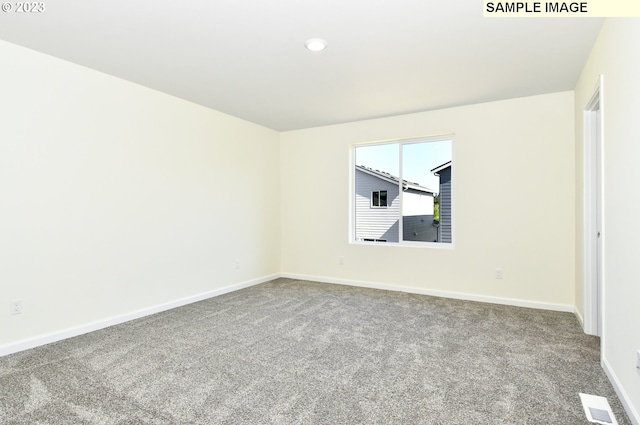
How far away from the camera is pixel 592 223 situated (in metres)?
2.94

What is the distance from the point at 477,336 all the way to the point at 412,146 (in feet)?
8.88

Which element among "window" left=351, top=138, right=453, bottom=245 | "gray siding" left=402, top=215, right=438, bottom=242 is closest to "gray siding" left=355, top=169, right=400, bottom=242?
"window" left=351, top=138, right=453, bottom=245

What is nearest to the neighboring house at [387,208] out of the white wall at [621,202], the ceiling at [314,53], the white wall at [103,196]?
the ceiling at [314,53]

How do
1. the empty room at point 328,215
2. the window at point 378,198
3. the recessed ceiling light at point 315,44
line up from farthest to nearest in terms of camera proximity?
the window at point 378,198 → the recessed ceiling light at point 315,44 → the empty room at point 328,215

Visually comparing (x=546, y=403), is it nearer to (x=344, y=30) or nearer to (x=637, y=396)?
(x=637, y=396)

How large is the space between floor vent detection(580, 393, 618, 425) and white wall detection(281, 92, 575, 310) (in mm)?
2045

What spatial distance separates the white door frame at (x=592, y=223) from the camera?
2885 mm

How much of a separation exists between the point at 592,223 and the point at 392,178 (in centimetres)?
240

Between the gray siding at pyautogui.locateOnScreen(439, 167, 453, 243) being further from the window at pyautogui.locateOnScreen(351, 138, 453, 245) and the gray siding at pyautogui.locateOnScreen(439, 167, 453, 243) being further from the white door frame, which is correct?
the white door frame

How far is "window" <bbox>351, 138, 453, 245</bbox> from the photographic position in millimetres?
4406

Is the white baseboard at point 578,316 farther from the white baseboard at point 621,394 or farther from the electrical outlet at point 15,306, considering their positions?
the electrical outlet at point 15,306

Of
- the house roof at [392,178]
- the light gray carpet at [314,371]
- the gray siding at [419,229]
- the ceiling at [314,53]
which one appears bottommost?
the light gray carpet at [314,371]

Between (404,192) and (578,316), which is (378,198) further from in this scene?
(578,316)

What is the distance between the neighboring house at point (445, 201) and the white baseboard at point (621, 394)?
2.26 metres
